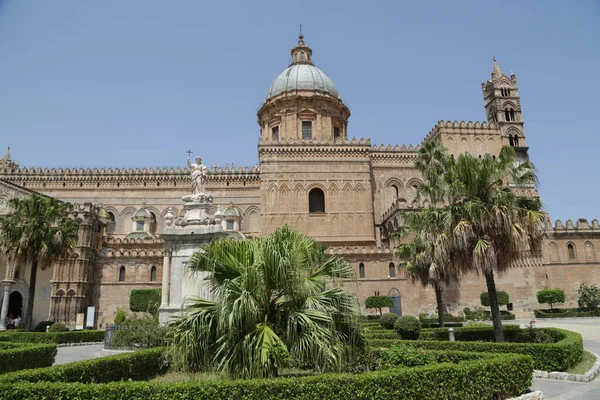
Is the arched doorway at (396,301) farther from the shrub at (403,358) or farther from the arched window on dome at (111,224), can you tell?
the arched window on dome at (111,224)

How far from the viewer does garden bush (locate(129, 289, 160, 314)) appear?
1214 inches

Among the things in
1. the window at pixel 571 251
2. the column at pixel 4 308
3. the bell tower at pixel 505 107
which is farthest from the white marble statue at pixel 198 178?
the bell tower at pixel 505 107

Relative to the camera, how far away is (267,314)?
866 cm

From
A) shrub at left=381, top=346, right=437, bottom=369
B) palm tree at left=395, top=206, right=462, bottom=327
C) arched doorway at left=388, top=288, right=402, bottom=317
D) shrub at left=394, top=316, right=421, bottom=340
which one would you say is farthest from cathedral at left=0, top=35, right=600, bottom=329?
shrub at left=381, top=346, right=437, bottom=369

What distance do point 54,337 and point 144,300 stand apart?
10439 mm

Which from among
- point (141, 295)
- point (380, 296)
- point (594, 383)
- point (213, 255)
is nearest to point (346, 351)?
point (213, 255)

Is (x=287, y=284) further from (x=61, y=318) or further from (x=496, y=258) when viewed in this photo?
(x=61, y=318)

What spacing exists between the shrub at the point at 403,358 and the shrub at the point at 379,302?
22.0 metres

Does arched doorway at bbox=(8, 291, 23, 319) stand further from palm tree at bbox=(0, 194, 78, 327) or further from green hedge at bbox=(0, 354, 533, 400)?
green hedge at bbox=(0, 354, 533, 400)

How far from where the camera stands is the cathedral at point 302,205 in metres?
32.3

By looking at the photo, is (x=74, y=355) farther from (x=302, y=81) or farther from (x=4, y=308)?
(x=302, y=81)

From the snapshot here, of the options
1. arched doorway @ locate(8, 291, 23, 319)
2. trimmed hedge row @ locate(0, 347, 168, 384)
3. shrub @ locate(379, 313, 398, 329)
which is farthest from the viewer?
arched doorway @ locate(8, 291, 23, 319)

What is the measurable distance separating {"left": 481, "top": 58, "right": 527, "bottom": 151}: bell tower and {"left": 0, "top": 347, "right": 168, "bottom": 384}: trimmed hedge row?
4168 cm

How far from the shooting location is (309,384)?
7.13 m
